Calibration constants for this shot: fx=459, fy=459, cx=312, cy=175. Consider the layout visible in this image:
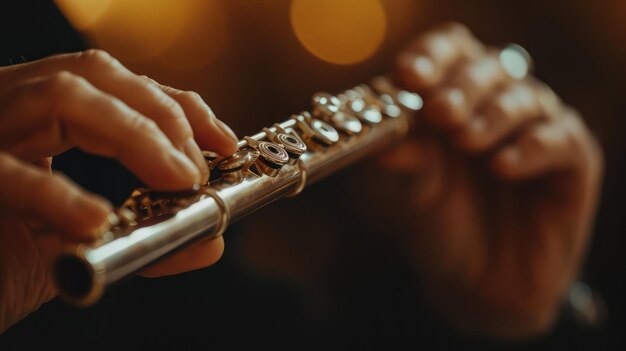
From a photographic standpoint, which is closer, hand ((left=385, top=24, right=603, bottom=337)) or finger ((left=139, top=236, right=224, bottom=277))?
finger ((left=139, top=236, right=224, bottom=277))

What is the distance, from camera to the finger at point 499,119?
0.71m

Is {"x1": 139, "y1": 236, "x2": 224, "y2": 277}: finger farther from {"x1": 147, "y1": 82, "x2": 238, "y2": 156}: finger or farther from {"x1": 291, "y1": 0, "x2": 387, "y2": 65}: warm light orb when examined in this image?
{"x1": 291, "y1": 0, "x2": 387, "y2": 65}: warm light orb

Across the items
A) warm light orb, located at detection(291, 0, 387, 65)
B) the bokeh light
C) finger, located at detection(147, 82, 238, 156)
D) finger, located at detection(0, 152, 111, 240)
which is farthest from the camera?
warm light orb, located at detection(291, 0, 387, 65)

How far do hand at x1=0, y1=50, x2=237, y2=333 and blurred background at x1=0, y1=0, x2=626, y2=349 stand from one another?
0.87 feet

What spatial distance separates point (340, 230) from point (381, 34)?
2.32 ft

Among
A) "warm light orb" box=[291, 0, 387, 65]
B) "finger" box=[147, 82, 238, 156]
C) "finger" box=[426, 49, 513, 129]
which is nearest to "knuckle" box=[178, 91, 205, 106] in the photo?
"finger" box=[147, 82, 238, 156]

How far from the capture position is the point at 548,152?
0.75m

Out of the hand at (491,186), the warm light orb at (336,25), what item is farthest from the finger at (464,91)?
the warm light orb at (336,25)

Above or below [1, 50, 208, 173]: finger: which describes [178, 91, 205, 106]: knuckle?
below

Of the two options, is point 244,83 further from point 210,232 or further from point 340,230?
point 210,232

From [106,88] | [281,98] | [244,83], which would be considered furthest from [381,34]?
[106,88]

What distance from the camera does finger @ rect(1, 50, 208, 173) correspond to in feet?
1.05

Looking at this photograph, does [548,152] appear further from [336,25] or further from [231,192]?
[336,25]

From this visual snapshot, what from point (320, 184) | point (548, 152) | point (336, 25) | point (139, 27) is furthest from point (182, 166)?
point (336, 25)
